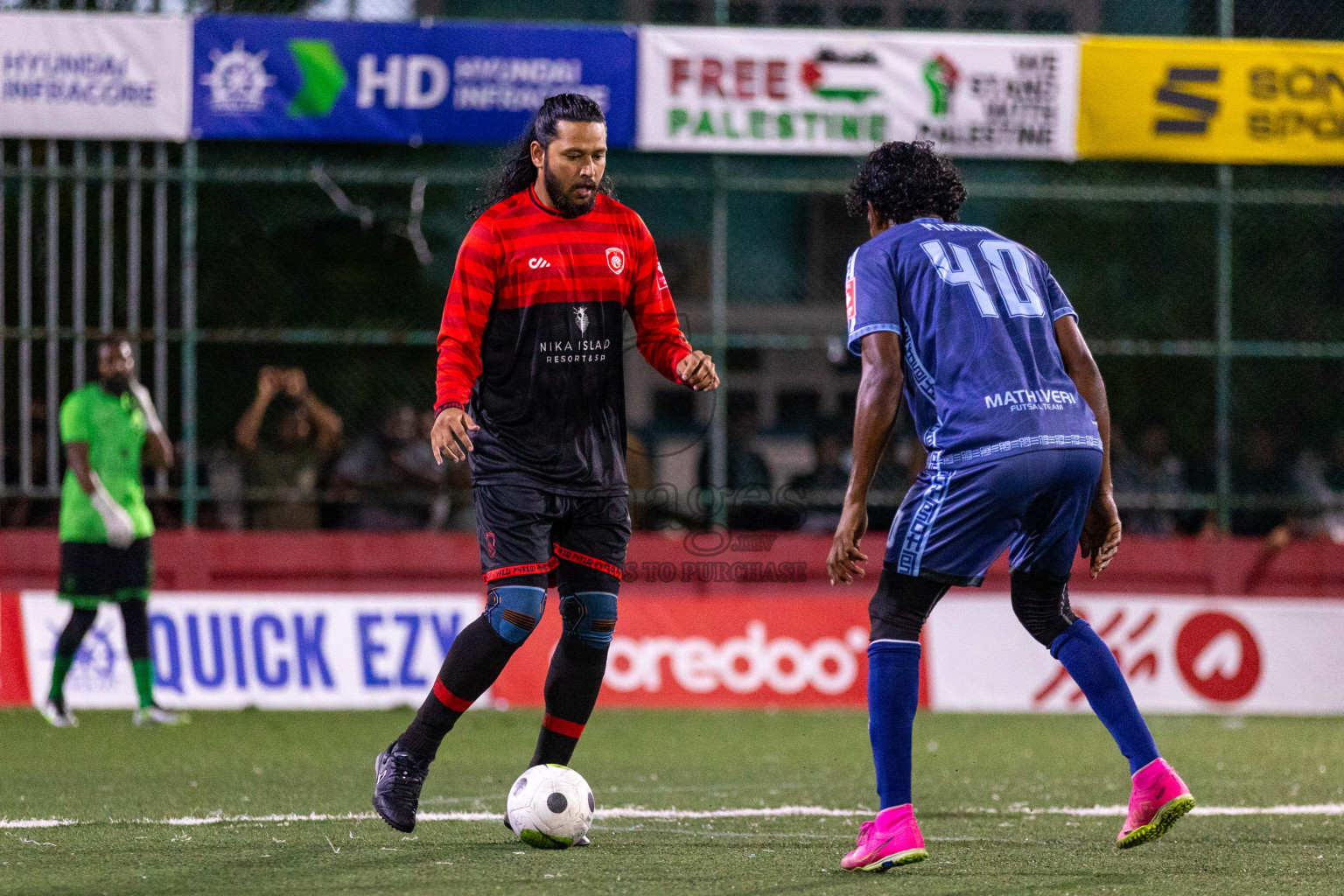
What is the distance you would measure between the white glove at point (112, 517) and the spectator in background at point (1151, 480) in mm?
7357

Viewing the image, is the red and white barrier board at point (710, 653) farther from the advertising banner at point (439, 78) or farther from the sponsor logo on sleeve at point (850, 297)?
the sponsor logo on sleeve at point (850, 297)

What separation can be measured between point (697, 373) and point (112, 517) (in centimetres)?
591

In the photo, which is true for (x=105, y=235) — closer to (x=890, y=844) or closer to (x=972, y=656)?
(x=972, y=656)

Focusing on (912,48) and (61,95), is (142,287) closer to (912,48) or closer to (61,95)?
(61,95)

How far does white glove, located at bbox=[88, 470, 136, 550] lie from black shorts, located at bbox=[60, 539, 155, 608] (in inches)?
2.5

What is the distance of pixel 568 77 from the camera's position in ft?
43.8

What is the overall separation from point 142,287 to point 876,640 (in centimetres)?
979

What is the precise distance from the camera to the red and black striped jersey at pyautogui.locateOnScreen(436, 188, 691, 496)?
215 inches

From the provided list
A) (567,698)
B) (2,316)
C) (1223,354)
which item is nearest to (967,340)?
(567,698)

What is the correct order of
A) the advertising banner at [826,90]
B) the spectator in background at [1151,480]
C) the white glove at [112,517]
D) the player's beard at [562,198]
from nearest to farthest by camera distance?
the player's beard at [562,198] < the white glove at [112,517] < the advertising banner at [826,90] < the spectator in background at [1151,480]

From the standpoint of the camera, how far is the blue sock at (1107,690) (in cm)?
511

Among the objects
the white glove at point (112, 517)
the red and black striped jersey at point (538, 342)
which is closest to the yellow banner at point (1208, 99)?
the white glove at point (112, 517)

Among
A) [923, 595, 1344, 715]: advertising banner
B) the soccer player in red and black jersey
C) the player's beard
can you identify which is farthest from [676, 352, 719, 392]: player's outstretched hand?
[923, 595, 1344, 715]: advertising banner

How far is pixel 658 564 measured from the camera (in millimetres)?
12734
